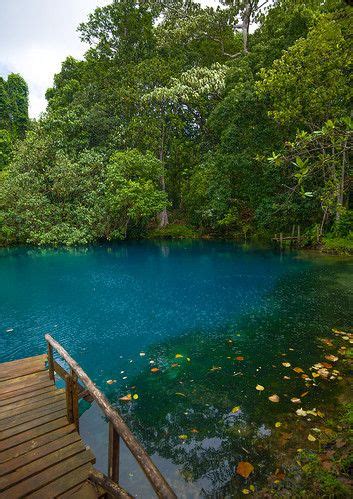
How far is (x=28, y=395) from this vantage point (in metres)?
5.61

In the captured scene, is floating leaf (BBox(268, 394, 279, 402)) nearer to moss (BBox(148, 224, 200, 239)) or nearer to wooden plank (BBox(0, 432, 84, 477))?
wooden plank (BBox(0, 432, 84, 477))

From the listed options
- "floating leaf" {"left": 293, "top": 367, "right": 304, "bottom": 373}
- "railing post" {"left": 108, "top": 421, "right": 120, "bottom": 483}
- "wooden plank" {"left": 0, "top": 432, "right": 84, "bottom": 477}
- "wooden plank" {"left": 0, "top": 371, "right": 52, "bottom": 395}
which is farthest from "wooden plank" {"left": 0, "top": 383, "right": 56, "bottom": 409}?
"floating leaf" {"left": 293, "top": 367, "right": 304, "bottom": 373}

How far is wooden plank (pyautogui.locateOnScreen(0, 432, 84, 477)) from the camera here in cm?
388

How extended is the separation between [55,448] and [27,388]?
Answer: 203cm

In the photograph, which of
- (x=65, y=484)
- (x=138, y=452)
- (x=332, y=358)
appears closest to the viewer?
(x=138, y=452)

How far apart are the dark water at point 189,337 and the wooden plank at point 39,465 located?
111cm

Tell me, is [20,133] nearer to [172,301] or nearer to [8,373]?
Answer: [172,301]

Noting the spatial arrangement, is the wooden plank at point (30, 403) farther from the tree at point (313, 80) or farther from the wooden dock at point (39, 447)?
the tree at point (313, 80)

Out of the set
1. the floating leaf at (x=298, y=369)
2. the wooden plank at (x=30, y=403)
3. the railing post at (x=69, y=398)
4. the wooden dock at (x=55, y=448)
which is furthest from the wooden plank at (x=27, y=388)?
the floating leaf at (x=298, y=369)

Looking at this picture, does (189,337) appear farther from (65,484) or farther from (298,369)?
(65,484)

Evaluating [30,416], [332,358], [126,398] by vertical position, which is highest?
[30,416]

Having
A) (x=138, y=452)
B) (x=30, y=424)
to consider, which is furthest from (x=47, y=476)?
(x=138, y=452)

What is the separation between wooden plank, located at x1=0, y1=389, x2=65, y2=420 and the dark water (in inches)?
38.1

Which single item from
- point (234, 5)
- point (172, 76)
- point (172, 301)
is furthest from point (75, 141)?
point (172, 301)
